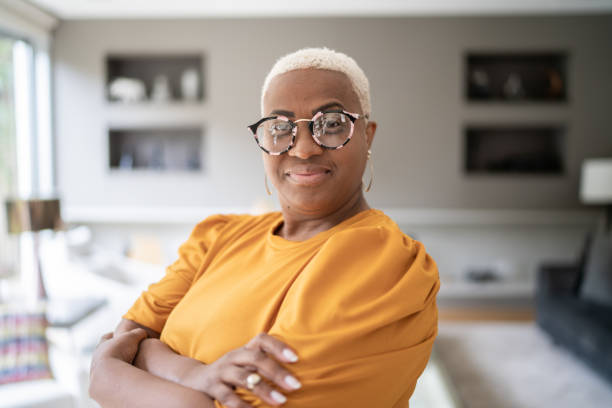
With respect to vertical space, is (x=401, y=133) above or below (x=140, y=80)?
below

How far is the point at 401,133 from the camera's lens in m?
4.23

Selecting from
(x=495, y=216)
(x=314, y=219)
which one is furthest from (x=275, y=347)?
(x=495, y=216)

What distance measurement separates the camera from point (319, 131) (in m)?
0.69

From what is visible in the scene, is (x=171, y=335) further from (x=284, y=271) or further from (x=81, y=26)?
(x=81, y=26)

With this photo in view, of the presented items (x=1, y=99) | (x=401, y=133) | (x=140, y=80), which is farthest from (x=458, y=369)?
(x=1, y=99)

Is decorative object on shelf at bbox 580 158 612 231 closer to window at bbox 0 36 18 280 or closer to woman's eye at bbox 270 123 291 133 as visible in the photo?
woman's eye at bbox 270 123 291 133

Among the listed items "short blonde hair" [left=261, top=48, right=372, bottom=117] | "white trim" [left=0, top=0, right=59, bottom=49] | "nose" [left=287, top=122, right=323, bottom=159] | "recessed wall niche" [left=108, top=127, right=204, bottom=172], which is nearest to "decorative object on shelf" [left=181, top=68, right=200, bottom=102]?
"recessed wall niche" [left=108, top=127, right=204, bottom=172]

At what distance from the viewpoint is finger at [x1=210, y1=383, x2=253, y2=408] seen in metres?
0.57

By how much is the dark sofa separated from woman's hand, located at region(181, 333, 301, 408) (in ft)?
9.02

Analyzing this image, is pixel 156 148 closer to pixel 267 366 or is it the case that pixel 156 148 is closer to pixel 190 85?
pixel 190 85

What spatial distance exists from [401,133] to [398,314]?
151 inches

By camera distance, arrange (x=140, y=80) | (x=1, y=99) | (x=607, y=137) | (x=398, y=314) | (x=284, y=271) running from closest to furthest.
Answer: (x=398, y=314)
(x=284, y=271)
(x=1, y=99)
(x=607, y=137)
(x=140, y=80)

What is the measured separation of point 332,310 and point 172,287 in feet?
1.33

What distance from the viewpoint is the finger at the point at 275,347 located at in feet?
1.86
